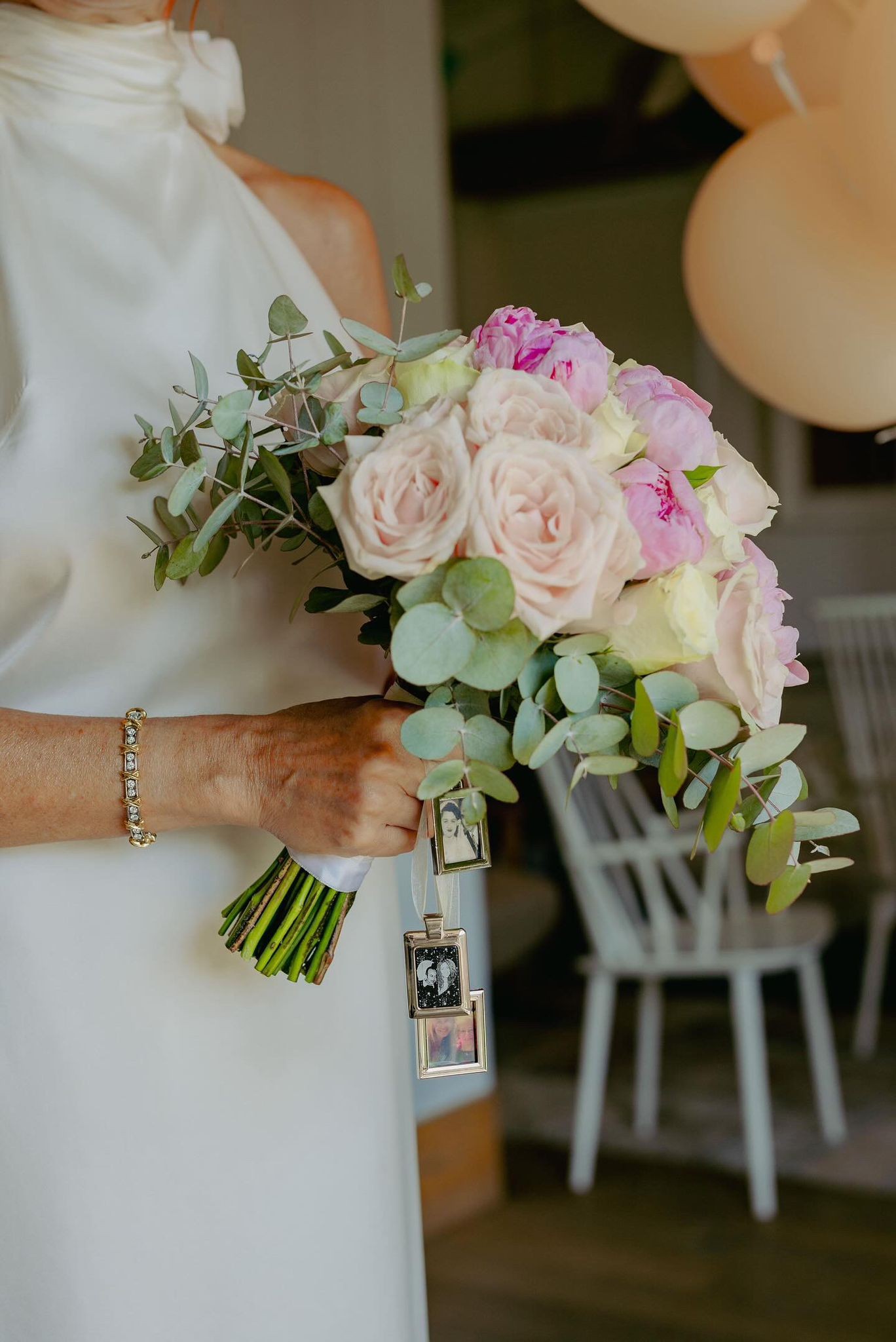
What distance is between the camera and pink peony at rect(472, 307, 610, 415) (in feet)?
2.67

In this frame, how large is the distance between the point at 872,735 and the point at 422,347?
3858mm

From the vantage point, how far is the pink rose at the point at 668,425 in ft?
2.70

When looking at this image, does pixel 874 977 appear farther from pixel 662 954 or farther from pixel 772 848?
pixel 772 848

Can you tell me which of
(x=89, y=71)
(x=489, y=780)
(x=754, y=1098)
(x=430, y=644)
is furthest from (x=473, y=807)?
(x=754, y=1098)

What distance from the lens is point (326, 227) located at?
4.21ft

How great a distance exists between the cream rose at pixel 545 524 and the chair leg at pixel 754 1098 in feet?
8.10

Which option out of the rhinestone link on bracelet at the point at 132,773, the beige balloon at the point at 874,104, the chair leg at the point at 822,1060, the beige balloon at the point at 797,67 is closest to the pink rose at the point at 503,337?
the rhinestone link on bracelet at the point at 132,773

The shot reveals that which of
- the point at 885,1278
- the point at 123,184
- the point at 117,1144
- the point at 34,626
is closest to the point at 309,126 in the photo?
the point at 123,184

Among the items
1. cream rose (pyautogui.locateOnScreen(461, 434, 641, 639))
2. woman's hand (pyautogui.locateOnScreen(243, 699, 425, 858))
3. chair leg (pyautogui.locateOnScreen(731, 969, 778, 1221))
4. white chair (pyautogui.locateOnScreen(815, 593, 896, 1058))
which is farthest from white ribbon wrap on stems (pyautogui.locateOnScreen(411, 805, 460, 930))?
white chair (pyautogui.locateOnScreen(815, 593, 896, 1058))

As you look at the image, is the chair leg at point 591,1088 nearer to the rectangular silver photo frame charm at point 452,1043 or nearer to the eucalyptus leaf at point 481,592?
the rectangular silver photo frame charm at point 452,1043

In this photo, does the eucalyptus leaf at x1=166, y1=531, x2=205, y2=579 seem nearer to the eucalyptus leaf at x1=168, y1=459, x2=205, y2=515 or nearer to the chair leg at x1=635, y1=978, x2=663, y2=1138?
the eucalyptus leaf at x1=168, y1=459, x2=205, y2=515

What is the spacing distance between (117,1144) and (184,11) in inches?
57.8

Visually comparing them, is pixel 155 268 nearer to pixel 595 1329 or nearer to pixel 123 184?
pixel 123 184

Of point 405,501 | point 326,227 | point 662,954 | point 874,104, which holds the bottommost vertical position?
point 662,954
